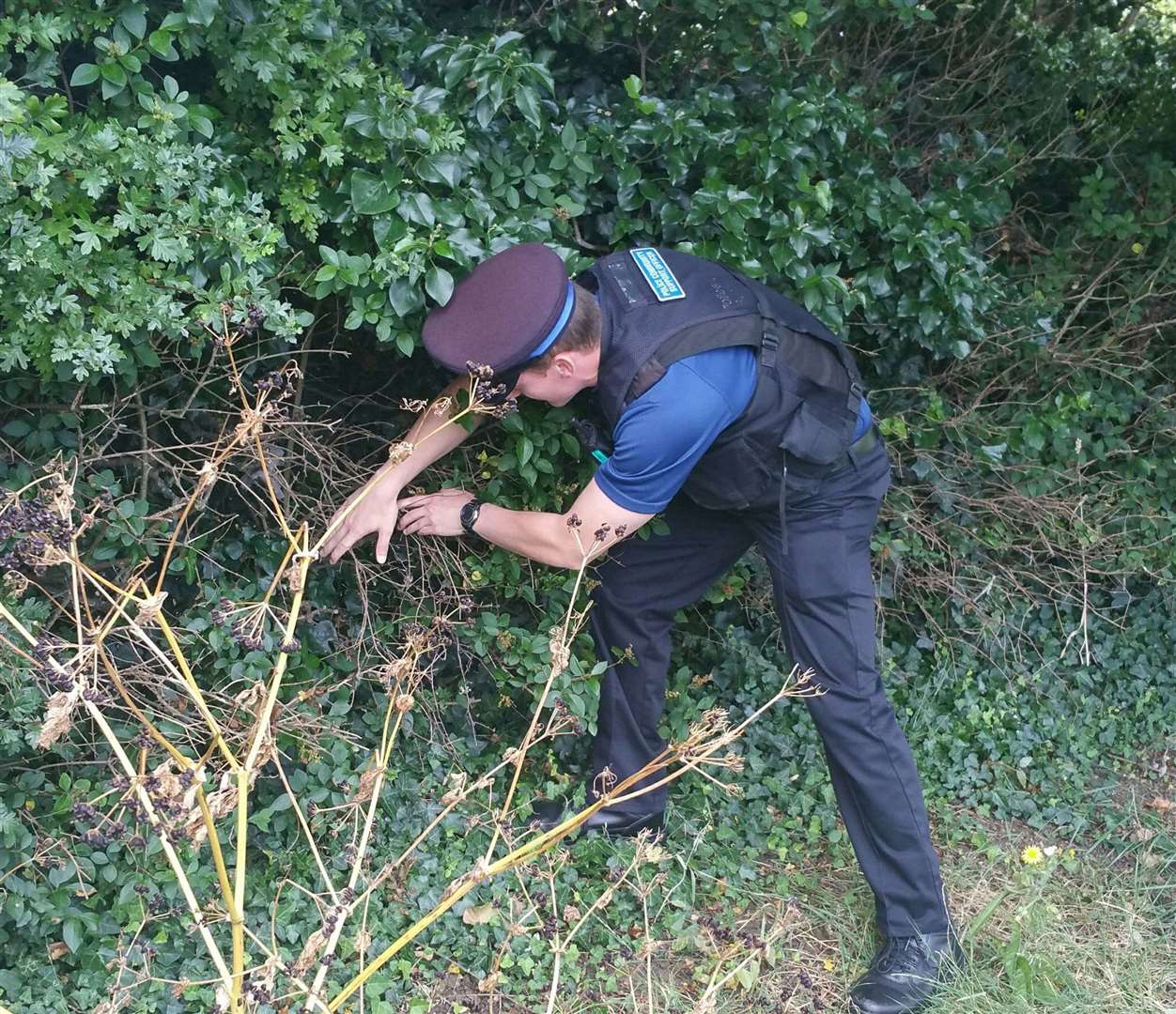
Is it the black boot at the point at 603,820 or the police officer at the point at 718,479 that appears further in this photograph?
the black boot at the point at 603,820

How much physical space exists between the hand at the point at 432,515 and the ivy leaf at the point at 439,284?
63 centimetres

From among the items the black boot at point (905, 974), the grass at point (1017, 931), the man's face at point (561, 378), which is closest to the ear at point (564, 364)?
the man's face at point (561, 378)

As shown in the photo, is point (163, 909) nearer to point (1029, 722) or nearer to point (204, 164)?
point (204, 164)

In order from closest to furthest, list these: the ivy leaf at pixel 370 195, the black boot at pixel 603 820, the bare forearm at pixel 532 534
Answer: the ivy leaf at pixel 370 195 < the bare forearm at pixel 532 534 < the black boot at pixel 603 820

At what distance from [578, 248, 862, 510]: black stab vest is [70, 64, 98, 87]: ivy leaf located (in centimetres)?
127

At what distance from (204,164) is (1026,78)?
3689mm

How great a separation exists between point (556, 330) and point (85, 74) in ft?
3.82

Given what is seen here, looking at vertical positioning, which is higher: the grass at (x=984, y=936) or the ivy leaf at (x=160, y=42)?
the ivy leaf at (x=160, y=42)

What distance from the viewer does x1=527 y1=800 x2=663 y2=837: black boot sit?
11.3 ft

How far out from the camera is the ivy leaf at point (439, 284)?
2.55 meters

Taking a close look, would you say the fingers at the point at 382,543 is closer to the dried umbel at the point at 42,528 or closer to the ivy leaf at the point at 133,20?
the dried umbel at the point at 42,528

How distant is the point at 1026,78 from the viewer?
4.57 m

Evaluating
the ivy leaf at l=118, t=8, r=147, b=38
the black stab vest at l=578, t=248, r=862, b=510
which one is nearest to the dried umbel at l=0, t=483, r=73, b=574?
the ivy leaf at l=118, t=8, r=147, b=38

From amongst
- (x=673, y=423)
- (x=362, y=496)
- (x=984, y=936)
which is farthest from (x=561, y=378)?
(x=984, y=936)
